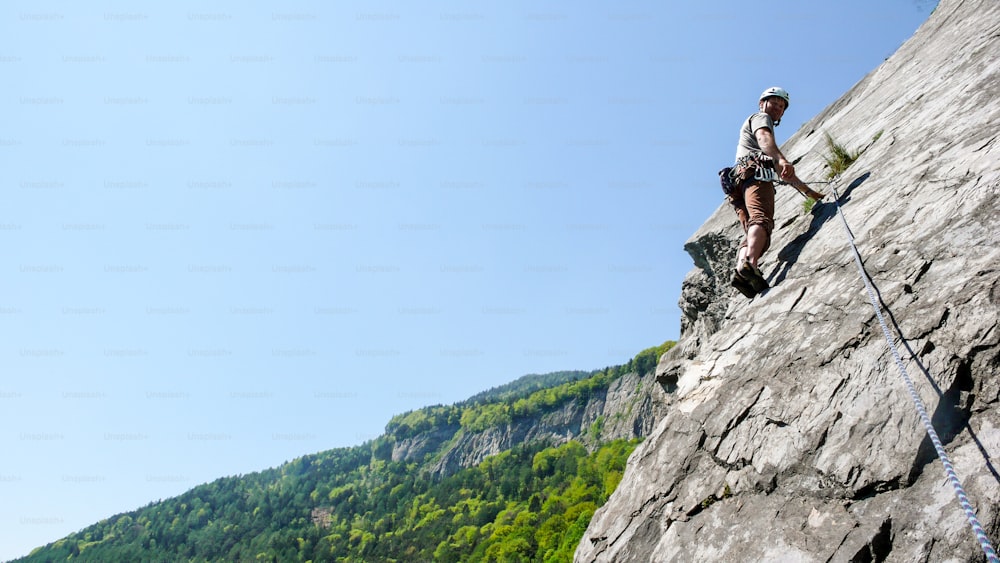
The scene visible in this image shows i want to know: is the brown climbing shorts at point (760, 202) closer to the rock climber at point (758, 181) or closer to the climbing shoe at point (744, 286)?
the rock climber at point (758, 181)

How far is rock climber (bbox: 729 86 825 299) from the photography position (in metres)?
6.43

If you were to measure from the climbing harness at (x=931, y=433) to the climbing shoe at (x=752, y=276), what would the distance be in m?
1.01

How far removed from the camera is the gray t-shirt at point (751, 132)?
7.16 m

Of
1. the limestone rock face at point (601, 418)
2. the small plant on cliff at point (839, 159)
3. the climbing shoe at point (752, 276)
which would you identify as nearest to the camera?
the climbing shoe at point (752, 276)

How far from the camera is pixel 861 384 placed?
390cm

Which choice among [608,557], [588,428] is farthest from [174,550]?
[608,557]

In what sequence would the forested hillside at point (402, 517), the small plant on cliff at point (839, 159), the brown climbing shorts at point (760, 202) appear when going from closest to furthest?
1. the brown climbing shorts at point (760, 202)
2. the small plant on cliff at point (839, 159)
3. the forested hillside at point (402, 517)

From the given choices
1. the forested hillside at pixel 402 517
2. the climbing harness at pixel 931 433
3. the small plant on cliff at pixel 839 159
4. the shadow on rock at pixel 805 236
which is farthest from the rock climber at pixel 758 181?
the forested hillside at pixel 402 517

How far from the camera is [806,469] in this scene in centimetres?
382

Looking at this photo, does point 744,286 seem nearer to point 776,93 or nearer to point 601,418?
point 776,93

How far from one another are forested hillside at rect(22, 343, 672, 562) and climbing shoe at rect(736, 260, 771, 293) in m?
77.9

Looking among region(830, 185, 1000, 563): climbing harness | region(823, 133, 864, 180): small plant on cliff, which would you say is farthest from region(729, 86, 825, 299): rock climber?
region(823, 133, 864, 180): small plant on cliff

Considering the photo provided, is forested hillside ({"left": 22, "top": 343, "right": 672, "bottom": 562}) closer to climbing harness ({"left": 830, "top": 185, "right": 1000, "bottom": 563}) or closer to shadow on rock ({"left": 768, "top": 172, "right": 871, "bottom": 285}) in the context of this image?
shadow on rock ({"left": 768, "top": 172, "right": 871, "bottom": 285})

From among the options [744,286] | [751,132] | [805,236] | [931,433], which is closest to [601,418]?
[751,132]
